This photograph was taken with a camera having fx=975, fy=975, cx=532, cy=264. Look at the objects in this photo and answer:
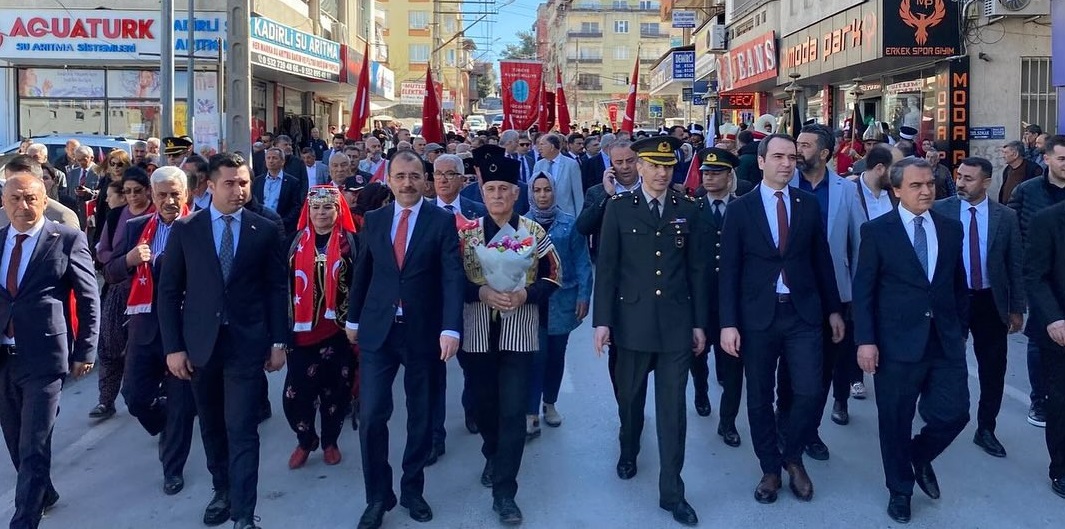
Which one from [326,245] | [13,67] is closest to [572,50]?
[13,67]

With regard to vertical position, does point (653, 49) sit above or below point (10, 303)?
above

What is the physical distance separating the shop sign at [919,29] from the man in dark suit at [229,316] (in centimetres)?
1454

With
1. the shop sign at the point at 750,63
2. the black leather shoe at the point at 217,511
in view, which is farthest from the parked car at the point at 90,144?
the shop sign at the point at 750,63

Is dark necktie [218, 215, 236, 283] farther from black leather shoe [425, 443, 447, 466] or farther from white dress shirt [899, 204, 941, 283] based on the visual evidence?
white dress shirt [899, 204, 941, 283]

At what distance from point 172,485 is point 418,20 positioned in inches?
2973

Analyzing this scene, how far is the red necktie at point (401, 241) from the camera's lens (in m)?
5.00

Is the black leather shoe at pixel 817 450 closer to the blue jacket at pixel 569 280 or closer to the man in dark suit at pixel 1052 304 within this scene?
the man in dark suit at pixel 1052 304

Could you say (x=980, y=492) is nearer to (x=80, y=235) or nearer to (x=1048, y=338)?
(x=1048, y=338)

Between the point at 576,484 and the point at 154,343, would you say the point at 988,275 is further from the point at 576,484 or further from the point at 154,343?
the point at 154,343

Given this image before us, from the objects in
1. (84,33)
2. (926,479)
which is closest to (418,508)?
(926,479)

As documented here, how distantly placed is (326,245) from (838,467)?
3364mm

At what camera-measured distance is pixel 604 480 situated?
563cm

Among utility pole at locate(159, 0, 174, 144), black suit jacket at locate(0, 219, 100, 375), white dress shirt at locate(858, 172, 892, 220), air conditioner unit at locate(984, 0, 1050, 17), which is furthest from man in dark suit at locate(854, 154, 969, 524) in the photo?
air conditioner unit at locate(984, 0, 1050, 17)

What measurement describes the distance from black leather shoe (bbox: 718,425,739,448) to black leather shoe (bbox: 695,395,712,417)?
53cm
